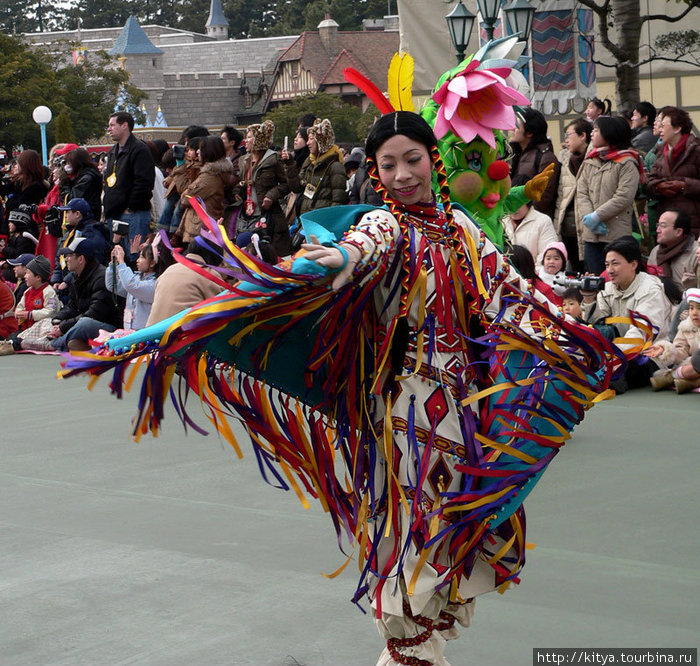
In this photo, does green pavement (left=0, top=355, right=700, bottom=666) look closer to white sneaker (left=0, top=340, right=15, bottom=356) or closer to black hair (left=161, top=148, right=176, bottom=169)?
white sneaker (left=0, top=340, right=15, bottom=356)

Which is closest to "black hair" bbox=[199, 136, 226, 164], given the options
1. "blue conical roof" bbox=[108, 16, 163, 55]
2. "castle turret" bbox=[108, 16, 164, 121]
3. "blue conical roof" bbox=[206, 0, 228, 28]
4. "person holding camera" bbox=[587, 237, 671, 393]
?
"person holding camera" bbox=[587, 237, 671, 393]

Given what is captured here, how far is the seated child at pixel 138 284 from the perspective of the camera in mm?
8648

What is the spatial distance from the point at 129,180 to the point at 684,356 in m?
5.08

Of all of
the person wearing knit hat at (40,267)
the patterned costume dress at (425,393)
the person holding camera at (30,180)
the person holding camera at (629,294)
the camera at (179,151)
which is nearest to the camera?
the patterned costume dress at (425,393)

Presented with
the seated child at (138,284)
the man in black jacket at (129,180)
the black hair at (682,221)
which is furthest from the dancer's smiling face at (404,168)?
the man in black jacket at (129,180)

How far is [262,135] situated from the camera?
31.1 feet

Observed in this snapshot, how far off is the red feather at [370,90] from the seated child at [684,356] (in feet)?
13.5

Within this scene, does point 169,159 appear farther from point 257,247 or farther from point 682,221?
point 682,221

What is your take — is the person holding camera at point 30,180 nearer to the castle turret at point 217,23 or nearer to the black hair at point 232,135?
the black hair at point 232,135

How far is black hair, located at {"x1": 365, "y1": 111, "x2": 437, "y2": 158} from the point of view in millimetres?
2959

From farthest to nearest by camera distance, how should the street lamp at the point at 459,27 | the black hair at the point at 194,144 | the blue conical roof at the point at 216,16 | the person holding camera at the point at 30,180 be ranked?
1. the blue conical roof at the point at 216,16
2. the person holding camera at the point at 30,180
3. the street lamp at the point at 459,27
4. the black hair at the point at 194,144

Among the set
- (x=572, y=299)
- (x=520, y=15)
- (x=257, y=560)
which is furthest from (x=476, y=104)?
(x=520, y=15)

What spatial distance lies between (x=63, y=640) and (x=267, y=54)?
68017 mm

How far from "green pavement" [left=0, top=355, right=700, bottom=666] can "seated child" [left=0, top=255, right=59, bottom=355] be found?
13.7 ft
